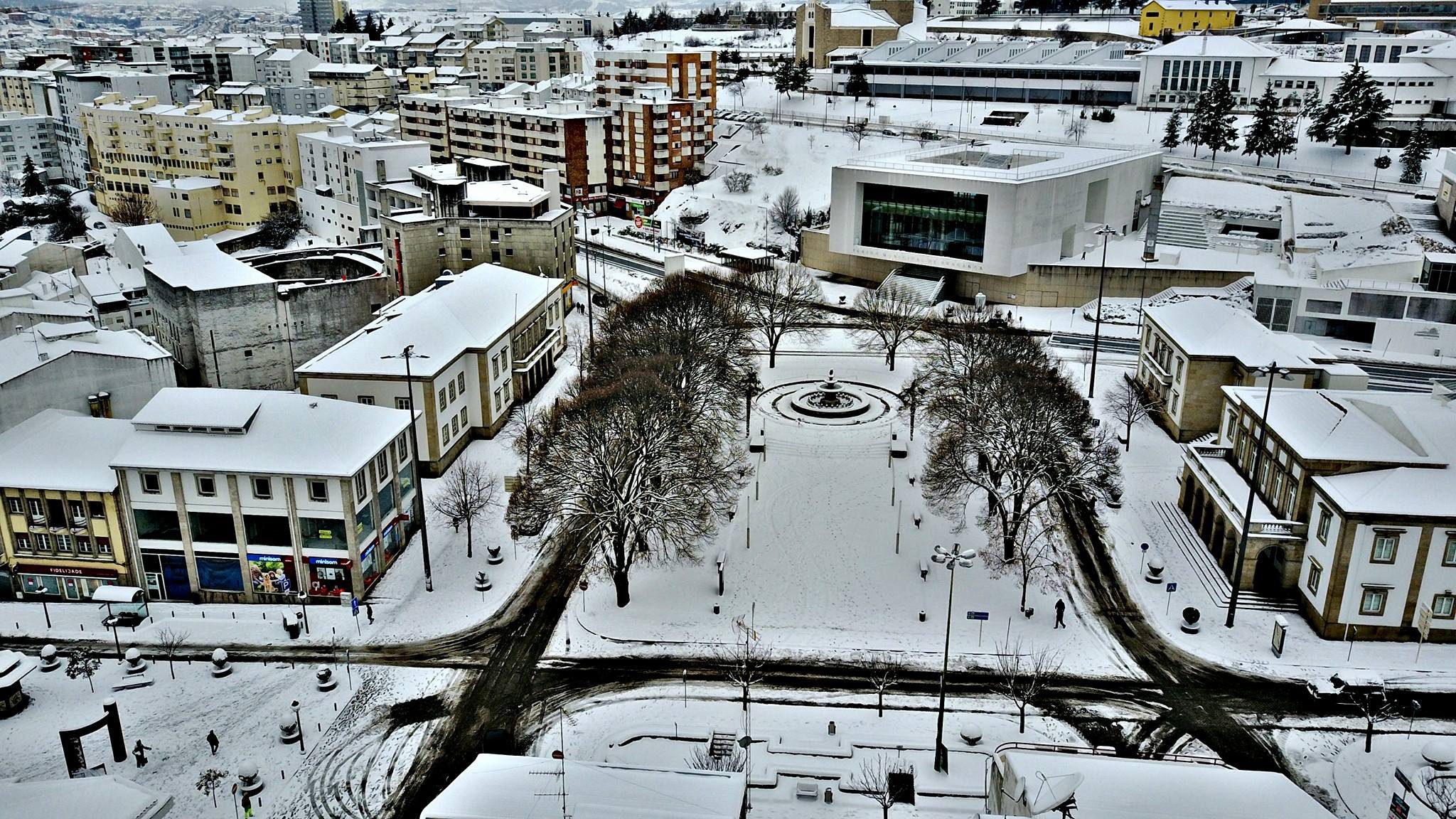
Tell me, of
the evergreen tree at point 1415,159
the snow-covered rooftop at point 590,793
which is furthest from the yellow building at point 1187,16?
the snow-covered rooftop at point 590,793

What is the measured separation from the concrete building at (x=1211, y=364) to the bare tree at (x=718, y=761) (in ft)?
106

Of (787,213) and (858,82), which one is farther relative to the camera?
(858,82)

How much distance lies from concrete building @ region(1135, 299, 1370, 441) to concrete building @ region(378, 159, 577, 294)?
42.6m

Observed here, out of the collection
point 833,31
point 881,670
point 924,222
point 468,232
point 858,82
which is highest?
point 833,31

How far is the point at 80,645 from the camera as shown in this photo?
37094 millimetres

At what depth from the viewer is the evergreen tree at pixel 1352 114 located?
300 ft

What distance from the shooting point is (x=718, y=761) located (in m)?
29.9

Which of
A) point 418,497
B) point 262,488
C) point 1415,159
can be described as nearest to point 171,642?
point 262,488

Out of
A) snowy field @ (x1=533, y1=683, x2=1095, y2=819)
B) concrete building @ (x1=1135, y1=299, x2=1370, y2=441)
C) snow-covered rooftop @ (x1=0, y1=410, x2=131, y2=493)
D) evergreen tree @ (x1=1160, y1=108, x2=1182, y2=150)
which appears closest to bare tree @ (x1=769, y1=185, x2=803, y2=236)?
evergreen tree @ (x1=1160, y1=108, x2=1182, y2=150)

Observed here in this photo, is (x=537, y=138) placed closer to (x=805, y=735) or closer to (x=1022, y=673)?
(x=1022, y=673)

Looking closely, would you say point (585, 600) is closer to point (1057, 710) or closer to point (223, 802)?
point (223, 802)

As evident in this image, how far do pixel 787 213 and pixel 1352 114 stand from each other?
50.8 meters

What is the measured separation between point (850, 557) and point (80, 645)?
94.0ft

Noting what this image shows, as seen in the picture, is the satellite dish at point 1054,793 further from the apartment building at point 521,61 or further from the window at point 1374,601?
the apartment building at point 521,61
